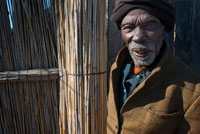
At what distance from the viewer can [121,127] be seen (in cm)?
104

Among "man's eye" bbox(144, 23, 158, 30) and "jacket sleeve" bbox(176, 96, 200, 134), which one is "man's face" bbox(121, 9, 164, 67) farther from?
"jacket sleeve" bbox(176, 96, 200, 134)

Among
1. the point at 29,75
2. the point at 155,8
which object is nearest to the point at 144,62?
the point at 155,8

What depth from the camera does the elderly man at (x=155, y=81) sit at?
85 centimetres

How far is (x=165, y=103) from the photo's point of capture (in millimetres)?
877

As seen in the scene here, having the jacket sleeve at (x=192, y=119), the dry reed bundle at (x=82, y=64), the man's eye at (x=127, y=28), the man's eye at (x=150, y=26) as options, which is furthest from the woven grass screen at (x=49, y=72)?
the jacket sleeve at (x=192, y=119)

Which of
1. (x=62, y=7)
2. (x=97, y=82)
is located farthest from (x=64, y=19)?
(x=97, y=82)

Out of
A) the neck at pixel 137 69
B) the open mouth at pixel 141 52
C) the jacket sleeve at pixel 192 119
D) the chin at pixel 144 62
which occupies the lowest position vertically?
the jacket sleeve at pixel 192 119

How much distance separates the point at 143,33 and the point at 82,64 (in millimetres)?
477

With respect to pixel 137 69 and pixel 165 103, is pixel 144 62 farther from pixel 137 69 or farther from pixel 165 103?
pixel 165 103

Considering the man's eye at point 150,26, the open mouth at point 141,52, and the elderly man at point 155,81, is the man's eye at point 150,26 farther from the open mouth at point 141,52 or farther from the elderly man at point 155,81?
the open mouth at point 141,52

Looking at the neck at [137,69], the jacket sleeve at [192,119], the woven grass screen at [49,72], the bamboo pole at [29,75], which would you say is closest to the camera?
A: the jacket sleeve at [192,119]

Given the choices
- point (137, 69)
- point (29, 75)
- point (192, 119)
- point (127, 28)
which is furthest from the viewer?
point (29, 75)

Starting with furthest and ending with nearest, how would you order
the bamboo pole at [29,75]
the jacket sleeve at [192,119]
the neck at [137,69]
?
the bamboo pole at [29,75] → the neck at [137,69] → the jacket sleeve at [192,119]

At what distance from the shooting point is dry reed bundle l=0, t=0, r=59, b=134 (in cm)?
156
